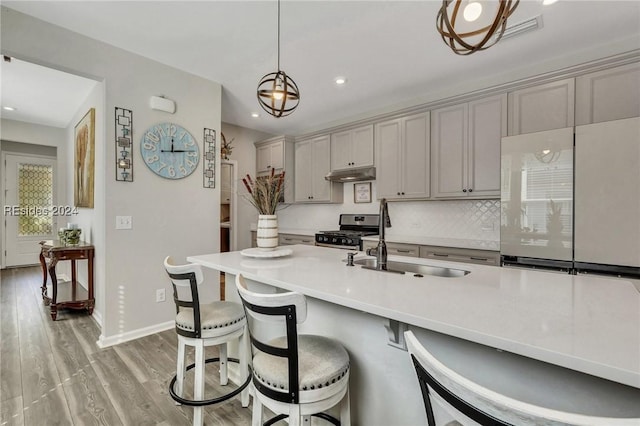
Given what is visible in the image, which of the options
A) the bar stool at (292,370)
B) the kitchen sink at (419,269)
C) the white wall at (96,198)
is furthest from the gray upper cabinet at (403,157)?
the white wall at (96,198)

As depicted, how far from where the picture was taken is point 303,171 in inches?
194

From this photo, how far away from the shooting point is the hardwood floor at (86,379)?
5.90 feet

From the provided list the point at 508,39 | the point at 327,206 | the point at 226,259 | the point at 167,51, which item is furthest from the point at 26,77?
the point at 508,39

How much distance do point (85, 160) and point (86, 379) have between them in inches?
112

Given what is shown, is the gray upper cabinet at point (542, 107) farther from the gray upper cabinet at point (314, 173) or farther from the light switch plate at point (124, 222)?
the light switch plate at point (124, 222)

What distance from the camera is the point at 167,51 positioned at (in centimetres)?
283

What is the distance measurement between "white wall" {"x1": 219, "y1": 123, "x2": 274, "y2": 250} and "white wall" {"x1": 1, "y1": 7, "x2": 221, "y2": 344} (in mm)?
1655

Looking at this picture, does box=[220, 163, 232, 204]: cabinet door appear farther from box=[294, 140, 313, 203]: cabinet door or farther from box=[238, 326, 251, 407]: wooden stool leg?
box=[238, 326, 251, 407]: wooden stool leg

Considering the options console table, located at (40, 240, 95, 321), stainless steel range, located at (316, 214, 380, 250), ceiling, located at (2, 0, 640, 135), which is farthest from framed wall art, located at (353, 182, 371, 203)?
console table, located at (40, 240, 95, 321)

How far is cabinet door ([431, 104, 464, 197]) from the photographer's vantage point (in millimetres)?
3246

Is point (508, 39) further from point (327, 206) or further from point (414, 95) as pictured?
point (327, 206)

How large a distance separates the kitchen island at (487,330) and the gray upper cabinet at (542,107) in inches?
75.2

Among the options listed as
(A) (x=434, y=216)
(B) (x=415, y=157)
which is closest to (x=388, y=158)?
(B) (x=415, y=157)

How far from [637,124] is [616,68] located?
728mm
